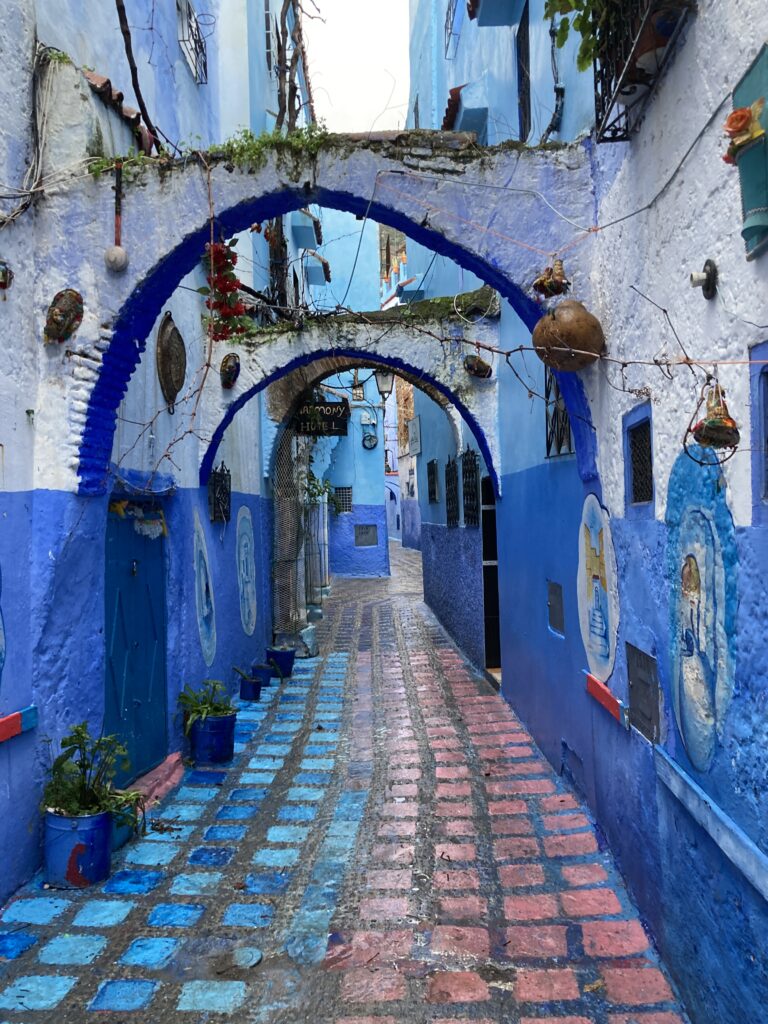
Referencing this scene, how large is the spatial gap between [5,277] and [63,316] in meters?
0.36

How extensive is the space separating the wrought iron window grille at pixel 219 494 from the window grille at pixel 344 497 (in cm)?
1409

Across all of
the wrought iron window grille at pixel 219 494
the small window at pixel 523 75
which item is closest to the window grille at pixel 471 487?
the wrought iron window grille at pixel 219 494

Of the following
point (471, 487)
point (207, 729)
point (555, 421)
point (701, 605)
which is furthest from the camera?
point (471, 487)

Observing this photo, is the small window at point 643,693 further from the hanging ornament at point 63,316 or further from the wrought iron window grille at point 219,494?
the wrought iron window grille at point 219,494

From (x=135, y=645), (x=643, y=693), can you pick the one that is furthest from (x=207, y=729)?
(x=643, y=693)

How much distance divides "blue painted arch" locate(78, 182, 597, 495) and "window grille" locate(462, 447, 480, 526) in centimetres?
453

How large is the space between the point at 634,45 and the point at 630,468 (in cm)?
179

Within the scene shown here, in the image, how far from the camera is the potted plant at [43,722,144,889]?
3.89 m

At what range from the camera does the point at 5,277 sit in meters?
3.82

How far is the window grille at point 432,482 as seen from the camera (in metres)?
13.0

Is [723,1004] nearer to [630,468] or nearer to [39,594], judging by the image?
[630,468]

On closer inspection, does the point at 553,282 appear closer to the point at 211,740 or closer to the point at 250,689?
the point at 211,740

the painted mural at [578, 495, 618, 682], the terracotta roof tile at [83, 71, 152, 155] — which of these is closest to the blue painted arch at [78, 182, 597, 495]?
the painted mural at [578, 495, 618, 682]

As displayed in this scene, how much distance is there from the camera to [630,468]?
3.70 meters
